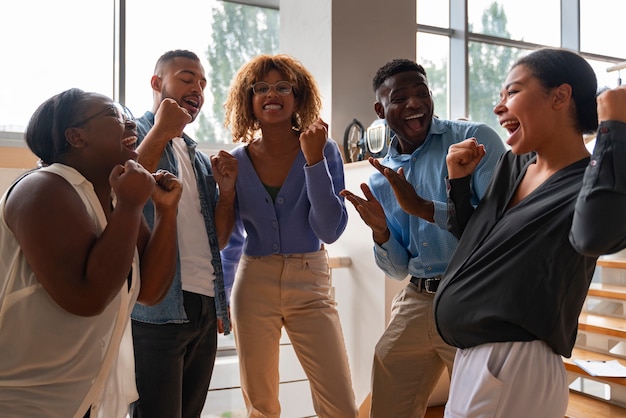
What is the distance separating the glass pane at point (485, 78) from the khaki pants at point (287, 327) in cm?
465

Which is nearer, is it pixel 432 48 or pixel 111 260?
pixel 111 260

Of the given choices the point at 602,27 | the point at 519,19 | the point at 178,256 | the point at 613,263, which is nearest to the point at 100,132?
the point at 178,256

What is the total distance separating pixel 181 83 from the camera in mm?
2123

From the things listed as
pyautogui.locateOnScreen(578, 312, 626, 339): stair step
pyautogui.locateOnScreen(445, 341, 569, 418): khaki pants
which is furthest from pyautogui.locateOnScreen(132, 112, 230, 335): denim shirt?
pyautogui.locateOnScreen(578, 312, 626, 339): stair step

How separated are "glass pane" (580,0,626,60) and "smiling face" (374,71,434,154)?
19.5 feet

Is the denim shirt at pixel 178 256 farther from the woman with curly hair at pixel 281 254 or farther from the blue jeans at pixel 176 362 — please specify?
the woman with curly hair at pixel 281 254

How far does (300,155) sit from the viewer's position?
227cm

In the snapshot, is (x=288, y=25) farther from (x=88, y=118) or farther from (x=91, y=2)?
(x=88, y=118)

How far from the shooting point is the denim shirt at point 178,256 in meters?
1.84

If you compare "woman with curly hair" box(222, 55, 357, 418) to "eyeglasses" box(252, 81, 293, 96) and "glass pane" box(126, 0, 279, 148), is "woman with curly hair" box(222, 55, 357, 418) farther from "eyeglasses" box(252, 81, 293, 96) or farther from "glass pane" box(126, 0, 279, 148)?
"glass pane" box(126, 0, 279, 148)

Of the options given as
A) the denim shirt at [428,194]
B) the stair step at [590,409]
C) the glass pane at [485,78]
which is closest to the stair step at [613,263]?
the stair step at [590,409]

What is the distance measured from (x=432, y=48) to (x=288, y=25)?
6.52 ft

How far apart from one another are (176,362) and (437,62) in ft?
17.2

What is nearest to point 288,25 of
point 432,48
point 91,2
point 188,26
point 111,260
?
point 188,26
